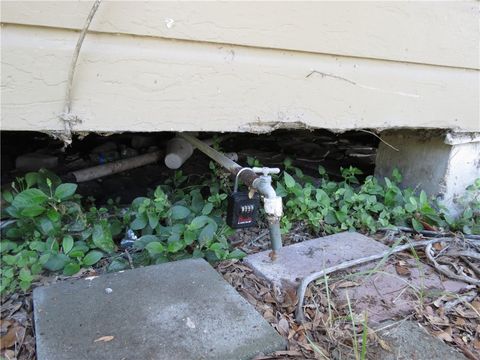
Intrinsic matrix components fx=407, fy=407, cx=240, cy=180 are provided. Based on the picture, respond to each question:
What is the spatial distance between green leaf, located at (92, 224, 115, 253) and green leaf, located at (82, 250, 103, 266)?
87 mm

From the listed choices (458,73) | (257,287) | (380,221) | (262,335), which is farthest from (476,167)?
(262,335)

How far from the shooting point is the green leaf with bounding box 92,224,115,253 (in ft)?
5.87

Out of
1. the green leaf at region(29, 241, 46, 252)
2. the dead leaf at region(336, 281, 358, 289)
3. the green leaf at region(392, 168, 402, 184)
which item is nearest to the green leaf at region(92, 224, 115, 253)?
the green leaf at region(29, 241, 46, 252)

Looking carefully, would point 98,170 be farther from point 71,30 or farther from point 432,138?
point 432,138

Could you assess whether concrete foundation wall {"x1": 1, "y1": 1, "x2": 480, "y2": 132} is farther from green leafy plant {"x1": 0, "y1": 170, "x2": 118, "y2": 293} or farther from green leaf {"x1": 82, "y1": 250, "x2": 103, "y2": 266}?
green leaf {"x1": 82, "y1": 250, "x2": 103, "y2": 266}

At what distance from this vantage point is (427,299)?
1.61 m

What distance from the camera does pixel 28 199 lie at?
1.73 m

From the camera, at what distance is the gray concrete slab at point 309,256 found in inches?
66.9

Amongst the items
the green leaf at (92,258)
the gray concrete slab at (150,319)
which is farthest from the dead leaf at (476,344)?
the green leaf at (92,258)

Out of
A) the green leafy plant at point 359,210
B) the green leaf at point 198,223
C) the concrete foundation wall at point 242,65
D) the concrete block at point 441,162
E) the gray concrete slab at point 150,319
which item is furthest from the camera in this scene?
the concrete block at point 441,162

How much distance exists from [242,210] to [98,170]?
1345 mm

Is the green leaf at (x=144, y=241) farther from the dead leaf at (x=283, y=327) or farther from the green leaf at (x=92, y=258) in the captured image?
the dead leaf at (x=283, y=327)

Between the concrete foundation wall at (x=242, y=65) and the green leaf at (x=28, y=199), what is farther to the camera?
the green leaf at (x=28, y=199)

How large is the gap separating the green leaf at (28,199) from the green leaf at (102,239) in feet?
0.84
